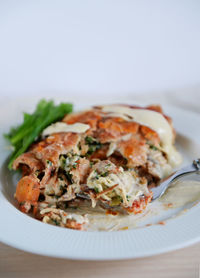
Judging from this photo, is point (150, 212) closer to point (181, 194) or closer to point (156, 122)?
point (181, 194)

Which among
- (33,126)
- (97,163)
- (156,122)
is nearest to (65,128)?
(33,126)

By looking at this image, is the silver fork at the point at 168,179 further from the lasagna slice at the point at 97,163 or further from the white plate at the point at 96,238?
the white plate at the point at 96,238

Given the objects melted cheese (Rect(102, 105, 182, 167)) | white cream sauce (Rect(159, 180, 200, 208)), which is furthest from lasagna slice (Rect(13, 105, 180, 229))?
white cream sauce (Rect(159, 180, 200, 208))

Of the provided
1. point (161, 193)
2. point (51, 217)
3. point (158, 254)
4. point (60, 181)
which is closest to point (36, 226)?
point (51, 217)

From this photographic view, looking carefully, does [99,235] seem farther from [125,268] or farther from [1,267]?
[1,267]

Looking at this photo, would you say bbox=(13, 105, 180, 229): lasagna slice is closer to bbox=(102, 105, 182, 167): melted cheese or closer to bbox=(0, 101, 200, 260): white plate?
bbox=(102, 105, 182, 167): melted cheese

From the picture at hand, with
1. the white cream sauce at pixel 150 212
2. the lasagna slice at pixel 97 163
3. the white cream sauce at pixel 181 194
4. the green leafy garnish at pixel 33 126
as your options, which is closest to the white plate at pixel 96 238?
the white cream sauce at pixel 150 212

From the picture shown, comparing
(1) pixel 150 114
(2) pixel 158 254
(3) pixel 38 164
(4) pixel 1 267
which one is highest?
(1) pixel 150 114
